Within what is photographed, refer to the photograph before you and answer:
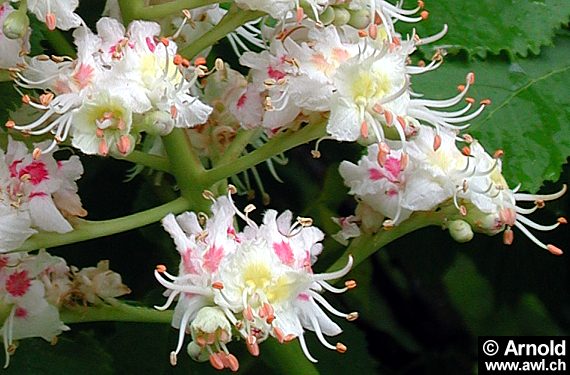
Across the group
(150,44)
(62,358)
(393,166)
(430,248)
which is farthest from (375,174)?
(430,248)

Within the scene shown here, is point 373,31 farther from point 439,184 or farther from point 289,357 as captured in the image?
point 289,357

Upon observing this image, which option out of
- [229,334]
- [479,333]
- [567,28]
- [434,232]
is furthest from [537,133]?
[479,333]

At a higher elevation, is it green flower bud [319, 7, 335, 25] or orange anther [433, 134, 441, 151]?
green flower bud [319, 7, 335, 25]

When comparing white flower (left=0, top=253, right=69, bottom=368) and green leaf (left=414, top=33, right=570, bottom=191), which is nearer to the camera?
white flower (left=0, top=253, right=69, bottom=368)

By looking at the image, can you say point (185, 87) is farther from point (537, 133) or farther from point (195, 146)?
point (537, 133)

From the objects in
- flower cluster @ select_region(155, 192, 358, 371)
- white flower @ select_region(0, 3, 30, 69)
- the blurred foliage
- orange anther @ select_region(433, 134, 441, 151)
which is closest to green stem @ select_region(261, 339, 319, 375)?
the blurred foliage

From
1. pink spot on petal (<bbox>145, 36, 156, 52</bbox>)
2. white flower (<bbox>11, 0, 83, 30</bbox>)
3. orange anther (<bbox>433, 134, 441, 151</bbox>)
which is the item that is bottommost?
orange anther (<bbox>433, 134, 441, 151</bbox>)

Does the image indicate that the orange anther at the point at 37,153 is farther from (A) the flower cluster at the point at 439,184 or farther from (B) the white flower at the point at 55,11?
(A) the flower cluster at the point at 439,184

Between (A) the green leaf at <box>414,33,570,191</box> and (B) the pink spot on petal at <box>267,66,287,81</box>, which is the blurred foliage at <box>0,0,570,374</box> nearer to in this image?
(A) the green leaf at <box>414,33,570,191</box>
